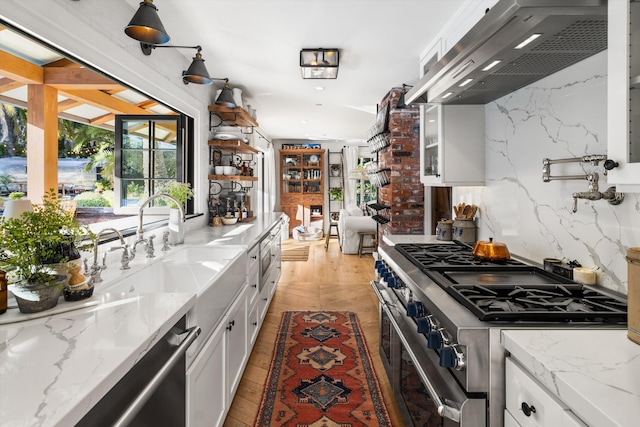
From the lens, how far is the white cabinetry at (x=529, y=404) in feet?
2.71

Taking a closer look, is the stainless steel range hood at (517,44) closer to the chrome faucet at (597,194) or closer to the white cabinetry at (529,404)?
the chrome faucet at (597,194)

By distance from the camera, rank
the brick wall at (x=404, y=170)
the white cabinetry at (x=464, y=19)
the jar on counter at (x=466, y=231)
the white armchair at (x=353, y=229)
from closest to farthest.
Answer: the white cabinetry at (x=464, y=19), the jar on counter at (x=466, y=231), the brick wall at (x=404, y=170), the white armchair at (x=353, y=229)

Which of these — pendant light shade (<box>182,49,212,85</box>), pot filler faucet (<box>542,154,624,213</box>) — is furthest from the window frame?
pot filler faucet (<box>542,154,624,213</box>)

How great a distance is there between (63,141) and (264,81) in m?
2.06

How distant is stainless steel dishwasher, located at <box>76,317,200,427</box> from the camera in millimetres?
803

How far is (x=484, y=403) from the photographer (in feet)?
→ 3.53

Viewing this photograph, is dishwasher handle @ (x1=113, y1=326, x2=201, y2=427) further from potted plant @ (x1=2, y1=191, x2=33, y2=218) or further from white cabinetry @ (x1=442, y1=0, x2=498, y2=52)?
white cabinetry @ (x1=442, y1=0, x2=498, y2=52)

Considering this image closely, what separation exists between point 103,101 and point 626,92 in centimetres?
366

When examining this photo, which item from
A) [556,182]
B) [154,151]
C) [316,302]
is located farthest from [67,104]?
[556,182]

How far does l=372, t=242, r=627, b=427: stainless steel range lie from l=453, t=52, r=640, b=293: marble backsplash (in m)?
0.17

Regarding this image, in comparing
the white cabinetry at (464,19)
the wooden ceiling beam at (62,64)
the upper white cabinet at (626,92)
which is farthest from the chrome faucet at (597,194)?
the wooden ceiling beam at (62,64)

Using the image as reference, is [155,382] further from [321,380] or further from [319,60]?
[319,60]

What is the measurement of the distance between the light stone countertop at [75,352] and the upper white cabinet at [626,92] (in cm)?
135

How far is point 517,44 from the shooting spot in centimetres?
133
